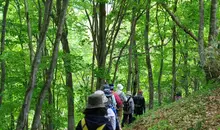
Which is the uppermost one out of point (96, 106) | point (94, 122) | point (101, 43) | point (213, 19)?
point (213, 19)

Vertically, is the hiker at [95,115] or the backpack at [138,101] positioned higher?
the hiker at [95,115]

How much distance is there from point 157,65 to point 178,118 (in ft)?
58.2

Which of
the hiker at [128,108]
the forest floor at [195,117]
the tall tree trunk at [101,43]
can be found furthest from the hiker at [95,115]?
the tall tree trunk at [101,43]

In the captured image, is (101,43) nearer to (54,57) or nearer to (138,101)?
(138,101)

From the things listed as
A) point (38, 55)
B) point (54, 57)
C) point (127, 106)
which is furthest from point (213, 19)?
point (38, 55)

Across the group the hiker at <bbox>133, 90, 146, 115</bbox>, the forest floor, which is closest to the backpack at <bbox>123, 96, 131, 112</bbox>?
the forest floor

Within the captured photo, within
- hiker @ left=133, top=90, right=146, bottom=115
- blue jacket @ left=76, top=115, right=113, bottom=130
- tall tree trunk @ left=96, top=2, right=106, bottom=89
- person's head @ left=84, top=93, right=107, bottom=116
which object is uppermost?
tall tree trunk @ left=96, top=2, right=106, bottom=89

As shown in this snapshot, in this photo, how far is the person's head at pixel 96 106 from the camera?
327 cm

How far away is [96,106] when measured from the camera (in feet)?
10.7

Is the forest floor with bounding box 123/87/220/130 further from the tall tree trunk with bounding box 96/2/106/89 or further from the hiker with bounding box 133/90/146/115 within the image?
the tall tree trunk with bounding box 96/2/106/89

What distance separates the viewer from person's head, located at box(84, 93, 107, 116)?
10.7 feet

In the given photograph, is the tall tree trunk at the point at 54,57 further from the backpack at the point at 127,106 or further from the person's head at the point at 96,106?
the person's head at the point at 96,106

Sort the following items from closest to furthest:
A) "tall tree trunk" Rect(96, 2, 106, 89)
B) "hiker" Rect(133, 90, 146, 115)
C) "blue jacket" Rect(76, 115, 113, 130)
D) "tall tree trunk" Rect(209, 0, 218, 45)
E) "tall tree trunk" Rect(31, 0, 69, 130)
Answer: "blue jacket" Rect(76, 115, 113, 130) < "tall tree trunk" Rect(31, 0, 69, 130) < "tall tree trunk" Rect(209, 0, 218, 45) < "tall tree trunk" Rect(96, 2, 106, 89) < "hiker" Rect(133, 90, 146, 115)

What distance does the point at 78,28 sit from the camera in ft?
59.2
